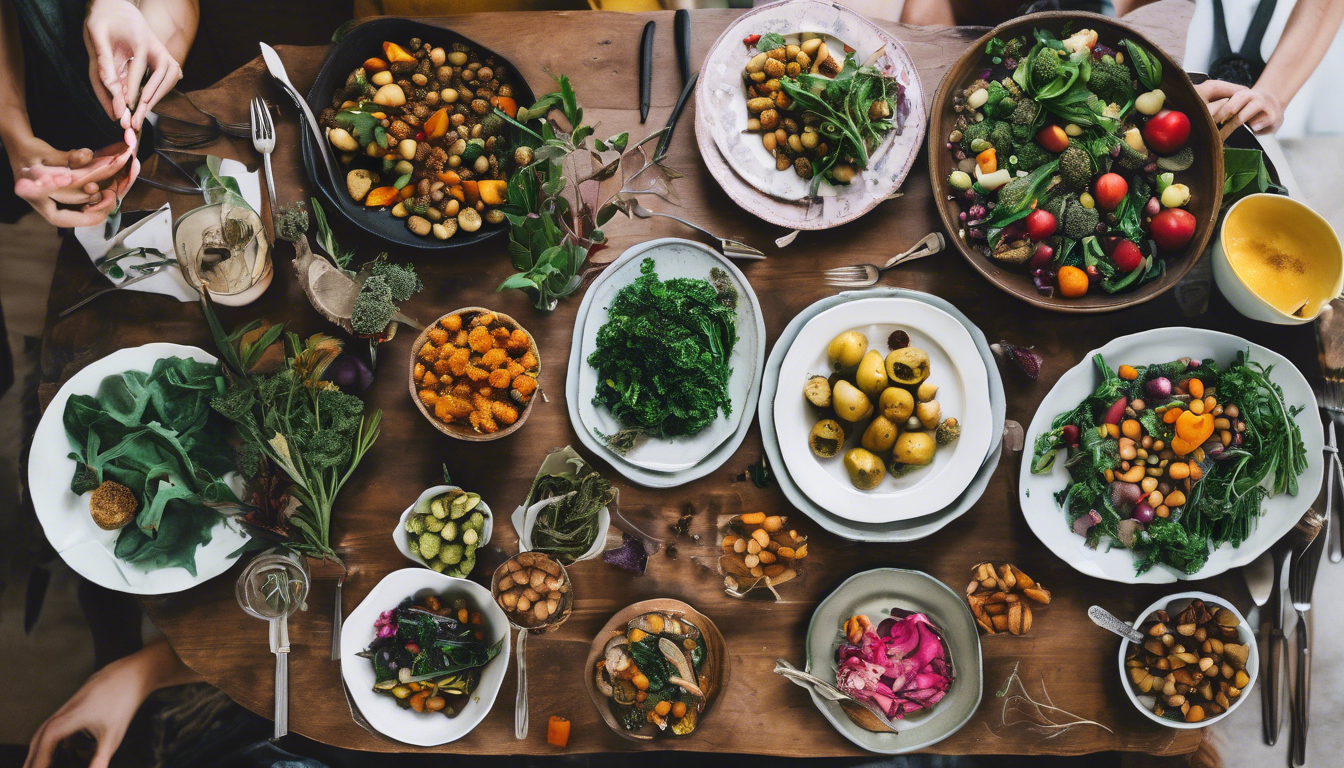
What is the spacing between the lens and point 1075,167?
135 centimetres

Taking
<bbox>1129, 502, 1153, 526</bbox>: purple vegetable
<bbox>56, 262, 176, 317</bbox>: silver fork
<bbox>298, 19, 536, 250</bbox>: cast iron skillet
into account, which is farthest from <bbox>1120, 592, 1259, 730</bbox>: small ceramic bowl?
<bbox>56, 262, 176, 317</bbox>: silver fork

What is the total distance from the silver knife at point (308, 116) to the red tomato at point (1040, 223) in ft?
4.93

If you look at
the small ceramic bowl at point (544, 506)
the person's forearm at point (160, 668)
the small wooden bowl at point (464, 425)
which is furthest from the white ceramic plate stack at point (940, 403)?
the person's forearm at point (160, 668)

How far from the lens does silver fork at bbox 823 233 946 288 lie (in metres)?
1.43

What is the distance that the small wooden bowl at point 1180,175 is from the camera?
4.45 feet

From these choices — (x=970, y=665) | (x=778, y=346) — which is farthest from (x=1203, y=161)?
(x=970, y=665)

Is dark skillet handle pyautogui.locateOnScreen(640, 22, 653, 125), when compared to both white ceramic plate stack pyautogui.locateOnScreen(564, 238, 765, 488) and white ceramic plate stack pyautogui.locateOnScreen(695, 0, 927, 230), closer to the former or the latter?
white ceramic plate stack pyautogui.locateOnScreen(695, 0, 927, 230)

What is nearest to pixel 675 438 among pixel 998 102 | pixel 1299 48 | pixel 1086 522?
pixel 1086 522

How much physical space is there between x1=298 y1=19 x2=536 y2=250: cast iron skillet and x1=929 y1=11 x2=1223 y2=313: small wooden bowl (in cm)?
91

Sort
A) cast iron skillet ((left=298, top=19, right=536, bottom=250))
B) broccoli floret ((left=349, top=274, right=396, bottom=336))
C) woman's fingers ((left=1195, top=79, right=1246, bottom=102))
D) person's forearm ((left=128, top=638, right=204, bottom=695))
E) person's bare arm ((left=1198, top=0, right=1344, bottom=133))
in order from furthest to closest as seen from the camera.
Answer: person's forearm ((left=128, top=638, right=204, bottom=695)) < person's bare arm ((left=1198, top=0, right=1344, bottom=133)) < woman's fingers ((left=1195, top=79, right=1246, bottom=102)) < cast iron skillet ((left=298, top=19, right=536, bottom=250)) < broccoli floret ((left=349, top=274, right=396, bottom=336))

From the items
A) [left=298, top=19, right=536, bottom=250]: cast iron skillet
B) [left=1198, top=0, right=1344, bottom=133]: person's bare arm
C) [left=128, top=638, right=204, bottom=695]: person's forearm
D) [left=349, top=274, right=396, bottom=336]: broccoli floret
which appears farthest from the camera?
[left=128, top=638, right=204, bottom=695]: person's forearm

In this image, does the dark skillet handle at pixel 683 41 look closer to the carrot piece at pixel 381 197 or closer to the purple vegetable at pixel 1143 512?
the carrot piece at pixel 381 197

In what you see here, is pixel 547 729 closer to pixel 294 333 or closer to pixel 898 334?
pixel 294 333

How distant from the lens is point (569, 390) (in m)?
1.39
